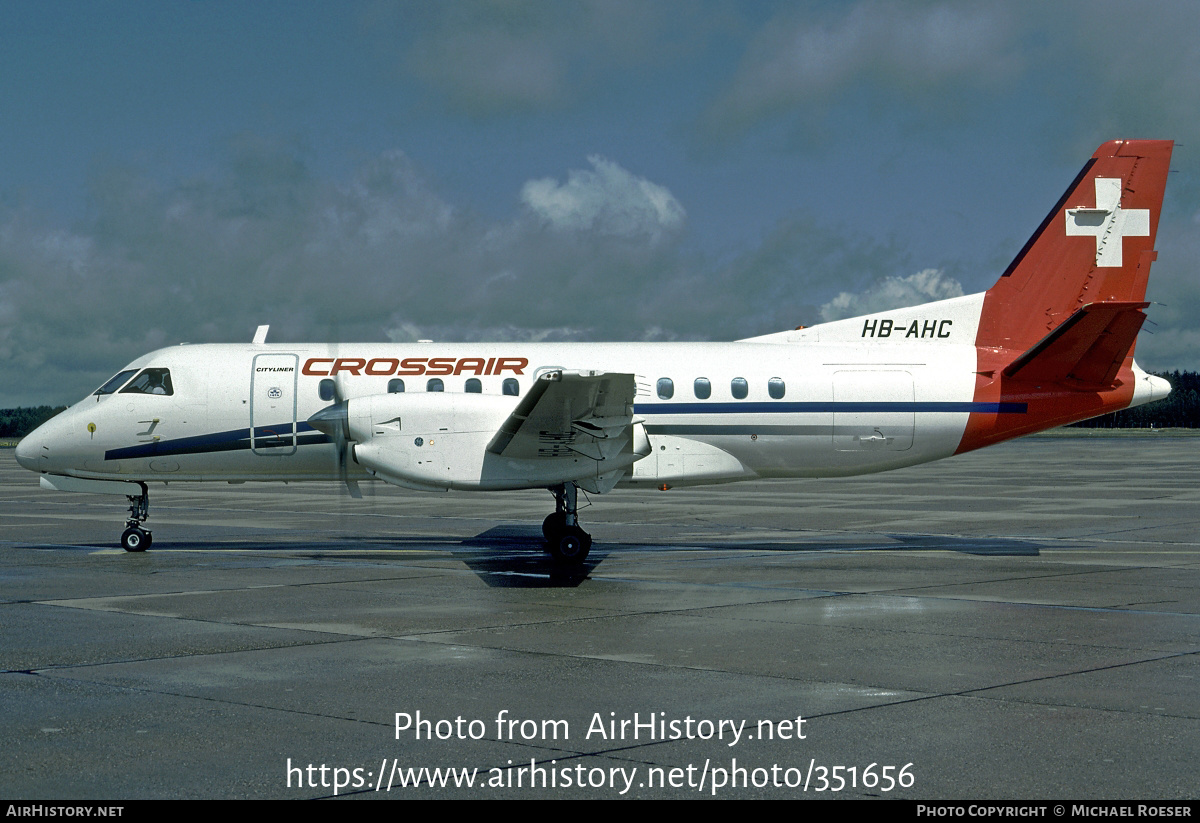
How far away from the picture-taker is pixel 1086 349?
17.7 m

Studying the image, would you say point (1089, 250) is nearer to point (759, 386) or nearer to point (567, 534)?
point (759, 386)

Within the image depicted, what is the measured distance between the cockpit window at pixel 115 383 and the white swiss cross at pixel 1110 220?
1613 cm

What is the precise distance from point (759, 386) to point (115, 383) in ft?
35.4

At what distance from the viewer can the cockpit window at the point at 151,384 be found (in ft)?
61.6

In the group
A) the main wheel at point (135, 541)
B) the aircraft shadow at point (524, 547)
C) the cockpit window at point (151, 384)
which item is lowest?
the aircraft shadow at point (524, 547)

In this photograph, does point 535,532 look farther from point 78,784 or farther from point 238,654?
point 78,784

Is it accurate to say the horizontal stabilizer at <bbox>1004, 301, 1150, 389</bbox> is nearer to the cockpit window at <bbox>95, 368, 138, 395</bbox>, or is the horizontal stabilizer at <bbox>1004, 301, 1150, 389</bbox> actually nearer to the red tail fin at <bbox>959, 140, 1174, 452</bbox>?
the red tail fin at <bbox>959, 140, 1174, 452</bbox>

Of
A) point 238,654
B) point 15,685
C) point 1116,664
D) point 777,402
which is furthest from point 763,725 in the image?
point 777,402

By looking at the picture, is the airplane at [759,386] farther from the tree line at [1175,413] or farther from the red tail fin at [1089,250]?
the tree line at [1175,413]

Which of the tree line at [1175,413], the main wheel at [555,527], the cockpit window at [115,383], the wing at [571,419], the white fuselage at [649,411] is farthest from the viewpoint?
the tree line at [1175,413]

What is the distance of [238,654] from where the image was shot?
9.96m

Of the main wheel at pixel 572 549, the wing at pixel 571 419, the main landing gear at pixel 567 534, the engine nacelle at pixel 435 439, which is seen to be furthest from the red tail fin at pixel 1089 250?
the engine nacelle at pixel 435 439

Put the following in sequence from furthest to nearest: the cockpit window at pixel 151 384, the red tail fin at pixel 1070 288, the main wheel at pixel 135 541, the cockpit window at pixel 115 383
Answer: the cockpit window at pixel 115 383
the cockpit window at pixel 151 384
the main wheel at pixel 135 541
the red tail fin at pixel 1070 288
